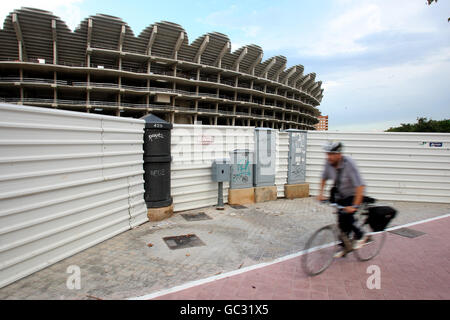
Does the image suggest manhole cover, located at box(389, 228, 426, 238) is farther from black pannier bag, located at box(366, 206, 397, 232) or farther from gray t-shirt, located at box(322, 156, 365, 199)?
gray t-shirt, located at box(322, 156, 365, 199)

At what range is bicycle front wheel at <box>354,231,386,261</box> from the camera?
13.8ft

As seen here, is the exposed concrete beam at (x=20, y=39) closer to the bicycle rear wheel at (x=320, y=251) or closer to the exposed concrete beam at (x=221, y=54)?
the exposed concrete beam at (x=221, y=54)

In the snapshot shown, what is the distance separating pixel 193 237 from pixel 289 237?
2020 mm

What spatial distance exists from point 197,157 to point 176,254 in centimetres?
335

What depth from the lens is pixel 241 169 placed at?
315 inches

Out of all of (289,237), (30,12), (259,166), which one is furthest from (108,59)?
(289,237)

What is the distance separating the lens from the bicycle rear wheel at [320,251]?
3614mm

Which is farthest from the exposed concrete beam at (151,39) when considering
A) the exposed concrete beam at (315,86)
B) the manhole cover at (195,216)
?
the exposed concrete beam at (315,86)

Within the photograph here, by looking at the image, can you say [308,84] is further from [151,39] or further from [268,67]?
[151,39]

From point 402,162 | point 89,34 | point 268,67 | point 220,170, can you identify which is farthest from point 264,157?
point 268,67

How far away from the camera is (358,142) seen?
8.80 meters

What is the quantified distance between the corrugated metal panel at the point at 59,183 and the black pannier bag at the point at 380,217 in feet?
15.2

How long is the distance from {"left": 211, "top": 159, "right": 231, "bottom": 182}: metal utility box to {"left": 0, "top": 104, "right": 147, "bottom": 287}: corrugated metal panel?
231 centimetres
